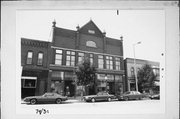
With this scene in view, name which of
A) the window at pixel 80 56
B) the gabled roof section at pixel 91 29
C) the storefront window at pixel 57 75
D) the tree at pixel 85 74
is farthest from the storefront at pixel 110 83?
the gabled roof section at pixel 91 29

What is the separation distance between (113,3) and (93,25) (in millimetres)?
551

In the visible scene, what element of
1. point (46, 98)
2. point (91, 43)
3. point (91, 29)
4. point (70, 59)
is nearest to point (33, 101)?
point (46, 98)

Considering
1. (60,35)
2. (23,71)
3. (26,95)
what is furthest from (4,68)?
(60,35)

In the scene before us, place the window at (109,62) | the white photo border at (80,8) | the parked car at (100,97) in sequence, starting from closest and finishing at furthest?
1. the white photo border at (80,8)
2. the parked car at (100,97)
3. the window at (109,62)

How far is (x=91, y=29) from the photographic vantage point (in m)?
3.42

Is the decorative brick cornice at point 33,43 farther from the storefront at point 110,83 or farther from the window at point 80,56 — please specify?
the storefront at point 110,83

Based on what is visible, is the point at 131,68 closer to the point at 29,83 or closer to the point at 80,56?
the point at 80,56

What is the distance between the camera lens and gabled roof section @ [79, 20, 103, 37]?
11.1 ft

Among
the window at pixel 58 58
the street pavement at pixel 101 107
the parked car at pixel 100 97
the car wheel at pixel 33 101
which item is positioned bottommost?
the street pavement at pixel 101 107

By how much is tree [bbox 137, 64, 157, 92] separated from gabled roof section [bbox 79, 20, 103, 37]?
42.2 inches

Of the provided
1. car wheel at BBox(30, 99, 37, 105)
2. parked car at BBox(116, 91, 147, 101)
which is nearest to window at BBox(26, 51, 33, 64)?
car wheel at BBox(30, 99, 37, 105)

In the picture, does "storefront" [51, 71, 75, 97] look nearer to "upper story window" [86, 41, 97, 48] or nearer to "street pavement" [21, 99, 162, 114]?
"street pavement" [21, 99, 162, 114]

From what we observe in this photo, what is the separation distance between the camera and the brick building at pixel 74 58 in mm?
3340

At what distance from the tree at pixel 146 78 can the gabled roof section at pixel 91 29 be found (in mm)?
1073
